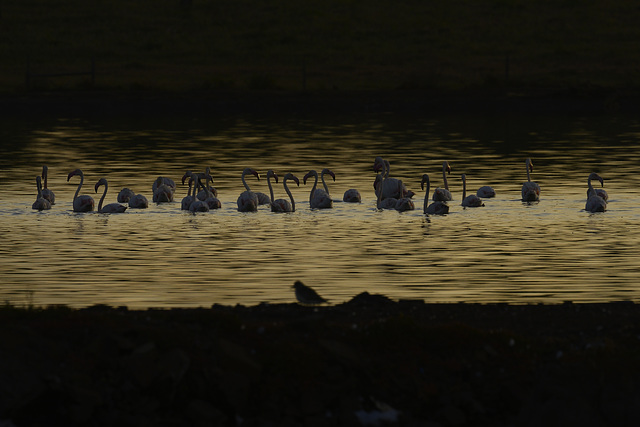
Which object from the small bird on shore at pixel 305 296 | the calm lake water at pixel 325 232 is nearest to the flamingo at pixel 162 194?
the calm lake water at pixel 325 232

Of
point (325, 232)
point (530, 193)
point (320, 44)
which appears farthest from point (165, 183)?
point (320, 44)

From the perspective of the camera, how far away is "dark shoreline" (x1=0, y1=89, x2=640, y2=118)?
47344mm

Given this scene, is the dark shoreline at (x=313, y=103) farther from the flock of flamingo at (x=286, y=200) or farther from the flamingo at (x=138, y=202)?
the flamingo at (x=138, y=202)

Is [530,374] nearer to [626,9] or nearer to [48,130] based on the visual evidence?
[48,130]

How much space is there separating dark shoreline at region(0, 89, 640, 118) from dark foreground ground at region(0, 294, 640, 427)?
36.8 meters

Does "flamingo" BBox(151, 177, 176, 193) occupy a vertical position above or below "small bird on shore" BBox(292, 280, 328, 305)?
above

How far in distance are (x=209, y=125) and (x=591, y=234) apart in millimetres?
25737

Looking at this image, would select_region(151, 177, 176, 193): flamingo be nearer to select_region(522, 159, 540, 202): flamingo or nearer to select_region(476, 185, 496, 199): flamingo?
select_region(476, 185, 496, 199): flamingo

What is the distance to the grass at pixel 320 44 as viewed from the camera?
184 feet

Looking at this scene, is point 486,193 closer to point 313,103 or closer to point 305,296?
point 305,296

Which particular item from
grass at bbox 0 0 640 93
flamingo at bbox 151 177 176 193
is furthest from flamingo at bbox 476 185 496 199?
grass at bbox 0 0 640 93

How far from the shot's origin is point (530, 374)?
33.8 ft

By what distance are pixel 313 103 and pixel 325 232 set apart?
92.6 feet

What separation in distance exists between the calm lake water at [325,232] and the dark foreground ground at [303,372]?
3.14m
